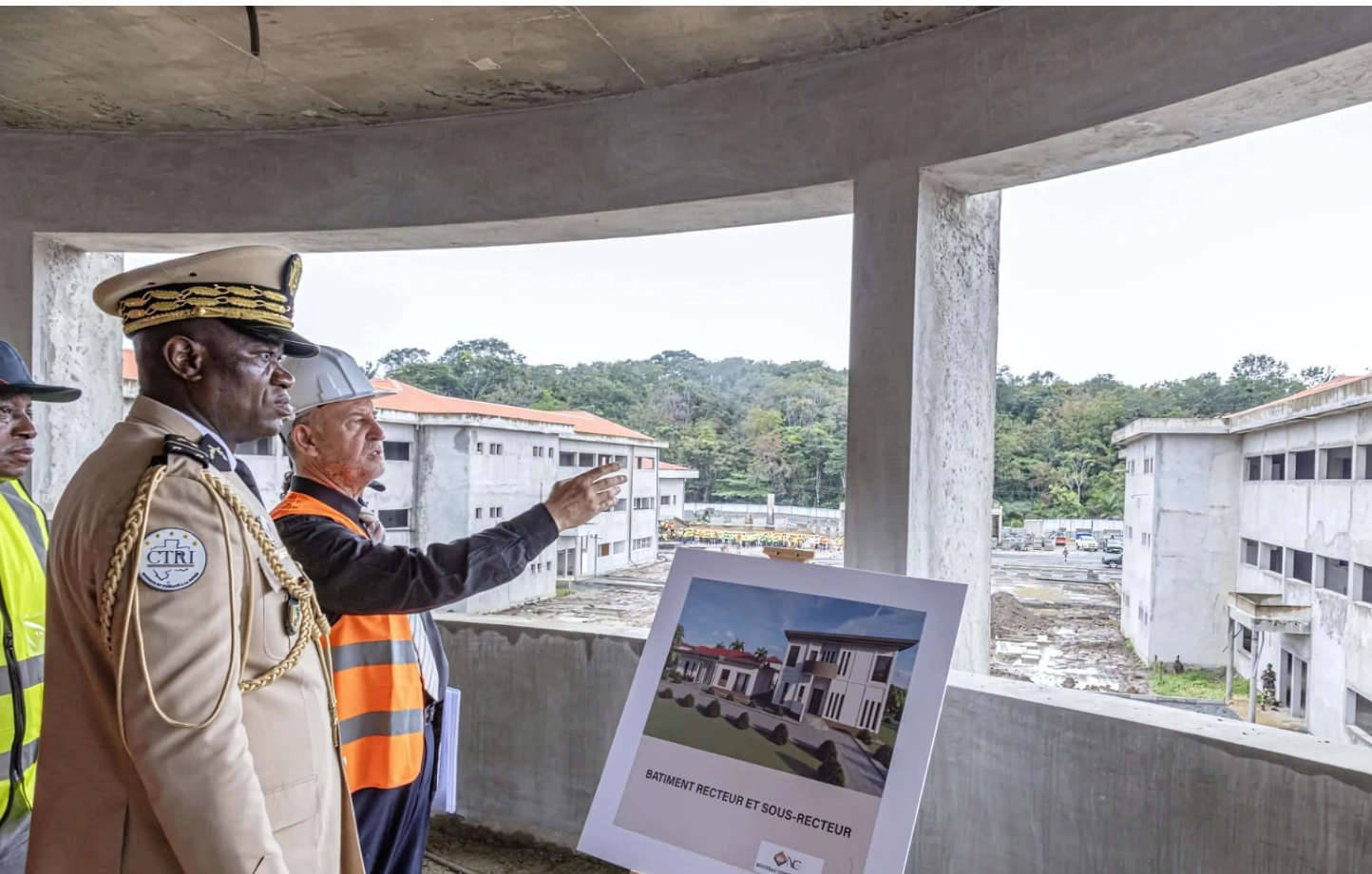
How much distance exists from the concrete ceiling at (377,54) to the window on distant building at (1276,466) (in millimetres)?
1403

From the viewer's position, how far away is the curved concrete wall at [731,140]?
2.04 m

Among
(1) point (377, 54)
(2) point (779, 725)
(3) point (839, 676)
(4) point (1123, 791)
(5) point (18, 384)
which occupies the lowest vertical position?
(4) point (1123, 791)

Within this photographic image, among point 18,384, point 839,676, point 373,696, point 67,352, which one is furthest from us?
point 67,352

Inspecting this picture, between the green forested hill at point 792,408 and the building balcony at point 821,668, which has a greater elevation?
the green forested hill at point 792,408

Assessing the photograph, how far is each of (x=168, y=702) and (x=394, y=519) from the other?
2.70 meters

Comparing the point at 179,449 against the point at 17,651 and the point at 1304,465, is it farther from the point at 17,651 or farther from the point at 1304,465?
the point at 1304,465

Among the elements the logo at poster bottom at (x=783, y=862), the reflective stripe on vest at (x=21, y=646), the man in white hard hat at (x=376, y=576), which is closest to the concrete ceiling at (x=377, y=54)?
the man in white hard hat at (x=376, y=576)

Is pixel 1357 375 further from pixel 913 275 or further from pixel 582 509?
pixel 582 509

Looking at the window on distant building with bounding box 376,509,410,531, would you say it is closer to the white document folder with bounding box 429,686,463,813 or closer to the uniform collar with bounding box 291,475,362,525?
the white document folder with bounding box 429,686,463,813

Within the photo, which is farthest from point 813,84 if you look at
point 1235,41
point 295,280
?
point 295,280

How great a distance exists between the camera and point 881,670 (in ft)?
5.84

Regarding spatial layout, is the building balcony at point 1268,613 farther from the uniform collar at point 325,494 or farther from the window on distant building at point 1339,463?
the uniform collar at point 325,494

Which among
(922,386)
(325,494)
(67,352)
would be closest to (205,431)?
(325,494)

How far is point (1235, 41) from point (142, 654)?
2.36 m
